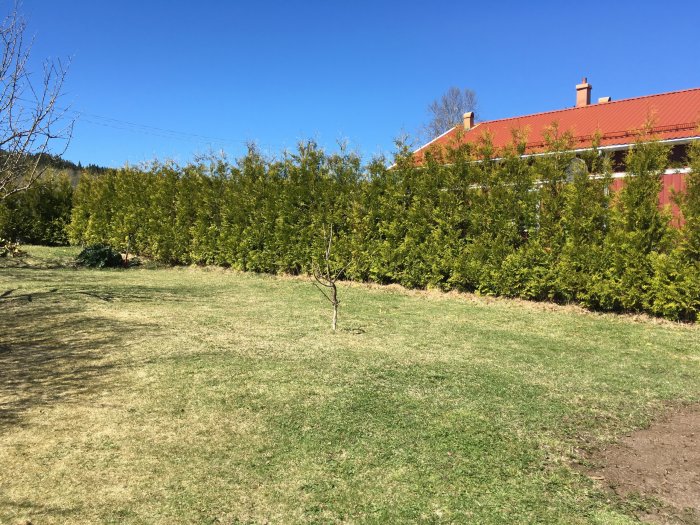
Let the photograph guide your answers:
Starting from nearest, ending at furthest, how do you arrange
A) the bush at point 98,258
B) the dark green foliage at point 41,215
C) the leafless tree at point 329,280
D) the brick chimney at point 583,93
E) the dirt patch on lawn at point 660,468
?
the dirt patch on lawn at point 660,468, the leafless tree at point 329,280, the bush at point 98,258, the brick chimney at point 583,93, the dark green foliage at point 41,215

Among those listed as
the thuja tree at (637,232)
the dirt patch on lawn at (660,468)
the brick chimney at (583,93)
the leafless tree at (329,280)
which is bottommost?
the dirt patch on lawn at (660,468)

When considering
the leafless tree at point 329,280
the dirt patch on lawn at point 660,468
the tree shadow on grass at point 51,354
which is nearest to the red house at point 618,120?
the leafless tree at point 329,280

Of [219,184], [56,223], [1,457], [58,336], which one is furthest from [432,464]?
[56,223]

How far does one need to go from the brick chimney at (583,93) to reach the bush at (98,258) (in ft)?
58.1

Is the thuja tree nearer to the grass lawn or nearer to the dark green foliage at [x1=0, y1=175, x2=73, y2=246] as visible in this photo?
the grass lawn

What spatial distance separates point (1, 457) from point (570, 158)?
30.2ft

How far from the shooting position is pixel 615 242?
7965 millimetres

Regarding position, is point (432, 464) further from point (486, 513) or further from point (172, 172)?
point (172, 172)

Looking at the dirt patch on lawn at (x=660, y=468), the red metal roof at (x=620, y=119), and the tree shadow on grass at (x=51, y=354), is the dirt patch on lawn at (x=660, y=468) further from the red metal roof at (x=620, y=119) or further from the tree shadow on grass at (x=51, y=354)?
the red metal roof at (x=620, y=119)

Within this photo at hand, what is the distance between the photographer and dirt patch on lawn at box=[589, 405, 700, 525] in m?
2.60

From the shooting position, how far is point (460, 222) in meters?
10.0

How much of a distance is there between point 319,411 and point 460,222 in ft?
22.9

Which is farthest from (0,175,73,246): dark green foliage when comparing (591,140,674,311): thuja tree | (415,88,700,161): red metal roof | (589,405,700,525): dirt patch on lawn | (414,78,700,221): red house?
(589,405,700,525): dirt patch on lawn

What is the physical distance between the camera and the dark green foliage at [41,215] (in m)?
19.5
